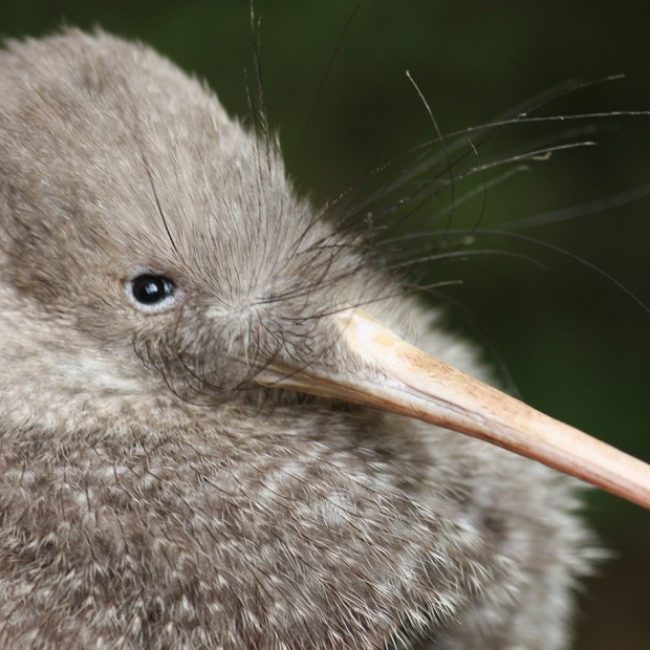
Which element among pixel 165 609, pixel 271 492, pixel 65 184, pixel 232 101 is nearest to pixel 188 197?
pixel 65 184

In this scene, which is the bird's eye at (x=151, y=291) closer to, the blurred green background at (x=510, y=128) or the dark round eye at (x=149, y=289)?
the dark round eye at (x=149, y=289)

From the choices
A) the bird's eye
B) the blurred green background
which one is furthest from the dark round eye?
the blurred green background

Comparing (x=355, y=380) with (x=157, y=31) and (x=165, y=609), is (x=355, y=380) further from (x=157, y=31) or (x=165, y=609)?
(x=157, y=31)

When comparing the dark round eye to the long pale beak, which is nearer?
the long pale beak

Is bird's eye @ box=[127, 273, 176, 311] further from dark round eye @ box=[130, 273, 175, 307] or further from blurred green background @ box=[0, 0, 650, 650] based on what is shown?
blurred green background @ box=[0, 0, 650, 650]

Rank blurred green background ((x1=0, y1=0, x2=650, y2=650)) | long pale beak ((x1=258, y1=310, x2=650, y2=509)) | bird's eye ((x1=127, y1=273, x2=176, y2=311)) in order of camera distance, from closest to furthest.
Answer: long pale beak ((x1=258, y1=310, x2=650, y2=509)) → bird's eye ((x1=127, y1=273, x2=176, y2=311)) → blurred green background ((x1=0, y1=0, x2=650, y2=650))

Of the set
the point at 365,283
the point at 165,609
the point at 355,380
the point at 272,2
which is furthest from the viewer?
the point at 272,2

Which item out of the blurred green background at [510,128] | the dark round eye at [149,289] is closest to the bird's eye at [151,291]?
the dark round eye at [149,289]

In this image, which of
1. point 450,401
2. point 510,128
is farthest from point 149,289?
point 510,128
